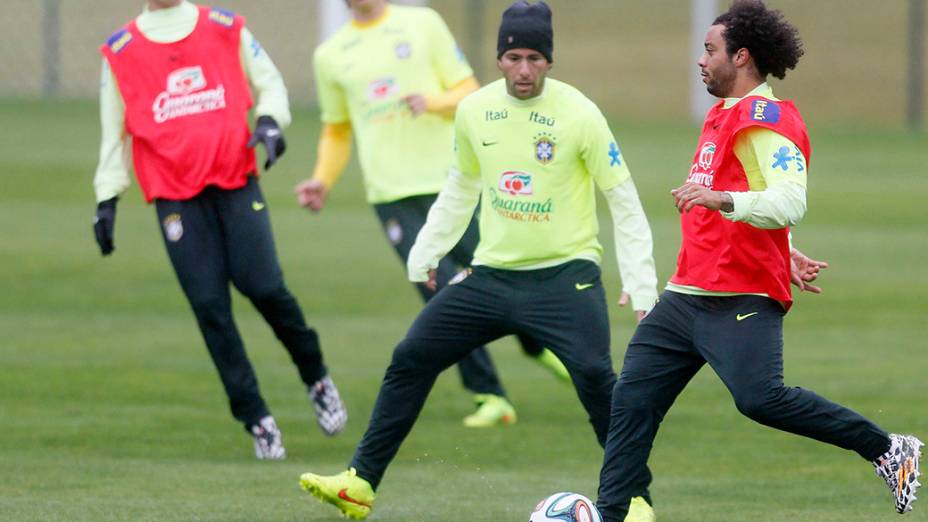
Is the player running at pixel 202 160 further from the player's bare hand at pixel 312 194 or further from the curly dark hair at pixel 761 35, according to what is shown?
the curly dark hair at pixel 761 35

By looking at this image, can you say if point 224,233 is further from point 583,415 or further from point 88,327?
point 88,327

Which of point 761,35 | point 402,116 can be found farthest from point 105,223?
point 761,35

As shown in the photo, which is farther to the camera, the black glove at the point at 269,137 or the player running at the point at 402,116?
the player running at the point at 402,116

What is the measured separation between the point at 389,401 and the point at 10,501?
175 centimetres

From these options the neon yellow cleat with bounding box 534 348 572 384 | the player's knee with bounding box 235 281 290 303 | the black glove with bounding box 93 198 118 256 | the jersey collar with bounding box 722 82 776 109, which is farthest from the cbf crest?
the neon yellow cleat with bounding box 534 348 572 384

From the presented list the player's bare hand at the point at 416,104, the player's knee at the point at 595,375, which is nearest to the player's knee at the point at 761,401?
the player's knee at the point at 595,375

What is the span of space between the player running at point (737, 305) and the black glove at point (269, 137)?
8.91ft

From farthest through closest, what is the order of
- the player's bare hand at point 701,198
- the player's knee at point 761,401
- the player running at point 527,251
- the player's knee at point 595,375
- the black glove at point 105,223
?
1. the black glove at point 105,223
2. the player running at point 527,251
3. the player's knee at point 595,375
4. the player's knee at point 761,401
5. the player's bare hand at point 701,198

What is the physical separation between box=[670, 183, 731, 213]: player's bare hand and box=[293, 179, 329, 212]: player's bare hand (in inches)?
148

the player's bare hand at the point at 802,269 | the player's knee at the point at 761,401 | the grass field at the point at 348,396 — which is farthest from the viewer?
the grass field at the point at 348,396

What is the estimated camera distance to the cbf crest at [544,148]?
6785 mm

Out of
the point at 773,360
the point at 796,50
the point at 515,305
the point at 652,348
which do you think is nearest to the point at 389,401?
the point at 515,305

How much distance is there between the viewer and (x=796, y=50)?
6020mm

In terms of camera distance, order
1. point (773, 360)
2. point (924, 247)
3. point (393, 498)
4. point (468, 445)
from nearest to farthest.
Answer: point (773, 360) < point (393, 498) < point (468, 445) < point (924, 247)
